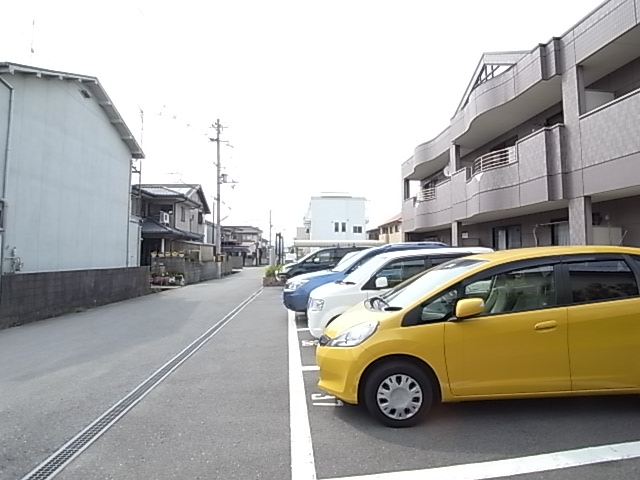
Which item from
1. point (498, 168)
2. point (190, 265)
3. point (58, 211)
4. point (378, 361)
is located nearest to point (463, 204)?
point (498, 168)

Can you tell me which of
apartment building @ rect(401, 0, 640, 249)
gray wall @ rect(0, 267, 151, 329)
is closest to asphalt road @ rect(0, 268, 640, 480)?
gray wall @ rect(0, 267, 151, 329)

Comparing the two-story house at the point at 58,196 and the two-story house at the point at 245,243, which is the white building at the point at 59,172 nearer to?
the two-story house at the point at 58,196

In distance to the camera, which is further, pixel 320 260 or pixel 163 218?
pixel 163 218

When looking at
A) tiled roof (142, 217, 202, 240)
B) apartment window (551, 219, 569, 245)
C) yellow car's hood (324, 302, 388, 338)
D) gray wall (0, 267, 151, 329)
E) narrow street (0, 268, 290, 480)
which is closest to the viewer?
narrow street (0, 268, 290, 480)

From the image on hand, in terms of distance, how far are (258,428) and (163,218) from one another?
29367 millimetres

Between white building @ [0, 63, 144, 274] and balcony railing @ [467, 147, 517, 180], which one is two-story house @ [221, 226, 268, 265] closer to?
white building @ [0, 63, 144, 274]

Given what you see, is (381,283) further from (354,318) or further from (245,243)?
(245,243)

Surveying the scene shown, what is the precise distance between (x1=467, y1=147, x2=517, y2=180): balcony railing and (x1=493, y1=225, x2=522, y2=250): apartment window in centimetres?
237

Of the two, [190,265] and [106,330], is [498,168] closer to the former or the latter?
[106,330]

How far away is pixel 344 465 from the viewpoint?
10.9 ft

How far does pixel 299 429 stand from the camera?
4027 millimetres

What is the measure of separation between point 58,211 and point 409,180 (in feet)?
57.7

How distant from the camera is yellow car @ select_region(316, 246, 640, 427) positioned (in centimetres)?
398

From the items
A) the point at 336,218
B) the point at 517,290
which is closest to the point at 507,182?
the point at 517,290
